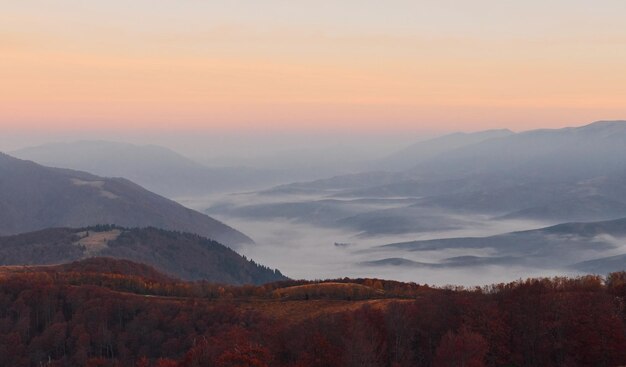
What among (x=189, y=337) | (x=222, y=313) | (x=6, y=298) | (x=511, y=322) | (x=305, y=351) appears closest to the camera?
(x=305, y=351)

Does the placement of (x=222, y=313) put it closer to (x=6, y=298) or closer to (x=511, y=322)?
(x=6, y=298)

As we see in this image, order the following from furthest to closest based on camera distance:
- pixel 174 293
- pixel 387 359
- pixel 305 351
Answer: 1. pixel 174 293
2. pixel 387 359
3. pixel 305 351

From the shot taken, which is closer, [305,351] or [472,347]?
[472,347]

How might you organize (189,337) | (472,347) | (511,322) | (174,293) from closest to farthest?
(472,347), (511,322), (189,337), (174,293)

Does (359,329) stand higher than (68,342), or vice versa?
(359,329)

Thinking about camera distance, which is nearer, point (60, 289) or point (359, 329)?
point (359, 329)

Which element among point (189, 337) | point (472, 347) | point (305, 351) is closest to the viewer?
point (472, 347)

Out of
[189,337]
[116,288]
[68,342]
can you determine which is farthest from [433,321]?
[116,288]

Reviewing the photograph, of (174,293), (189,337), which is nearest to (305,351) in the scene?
(189,337)

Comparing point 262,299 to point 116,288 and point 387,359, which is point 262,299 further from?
point 387,359

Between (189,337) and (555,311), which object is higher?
(555,311)
